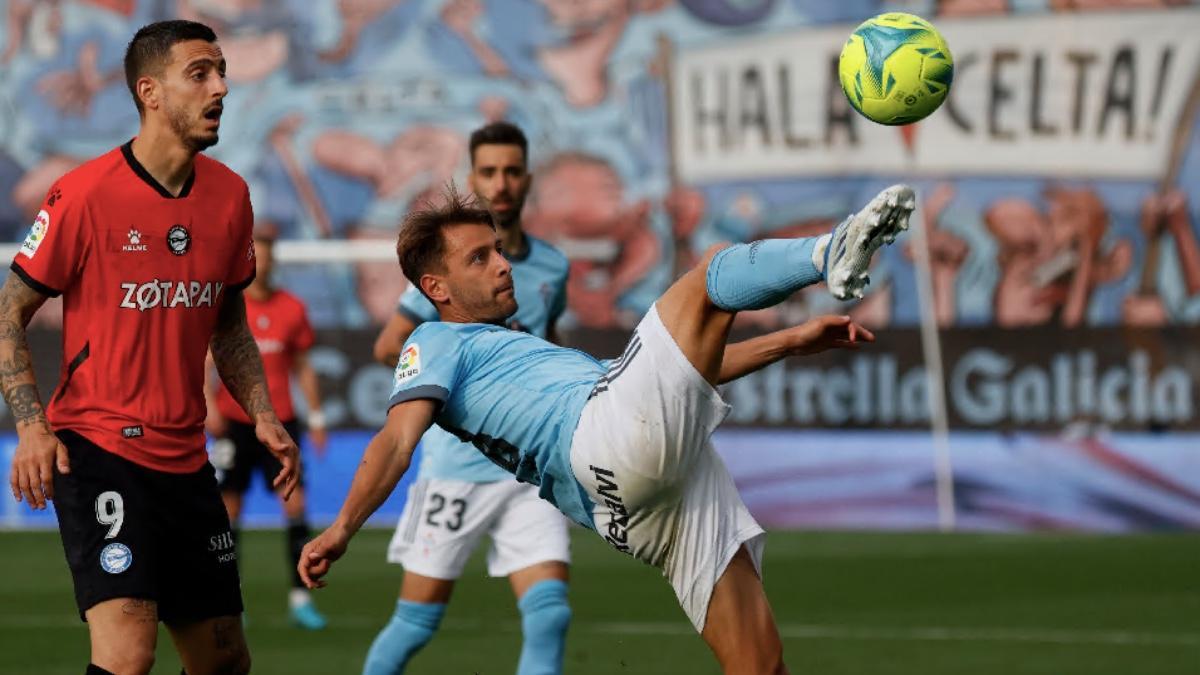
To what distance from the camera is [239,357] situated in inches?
257

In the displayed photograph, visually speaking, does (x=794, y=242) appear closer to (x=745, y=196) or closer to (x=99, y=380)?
(x=99, y=380)

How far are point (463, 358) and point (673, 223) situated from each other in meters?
12.2

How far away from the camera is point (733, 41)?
18.2 m

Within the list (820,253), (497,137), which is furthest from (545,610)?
(820,253)

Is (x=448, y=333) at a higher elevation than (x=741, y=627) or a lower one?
higher

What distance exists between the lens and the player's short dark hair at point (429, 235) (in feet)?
21.0

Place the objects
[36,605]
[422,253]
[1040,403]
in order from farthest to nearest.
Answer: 1. [1040,403]
2. [36,605]
3. [422,253]

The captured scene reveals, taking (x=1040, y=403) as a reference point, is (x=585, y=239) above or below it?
above

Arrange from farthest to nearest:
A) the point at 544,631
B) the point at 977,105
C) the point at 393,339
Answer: the point at 977,105 < the point at 393,339 < the point at 544,631

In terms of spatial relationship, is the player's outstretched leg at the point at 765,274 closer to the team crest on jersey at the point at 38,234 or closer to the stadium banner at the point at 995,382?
the team crest on jersey at the point at 38,234

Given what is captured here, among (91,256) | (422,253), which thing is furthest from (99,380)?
(422,253)

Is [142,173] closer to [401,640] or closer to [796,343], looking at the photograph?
[796,343]

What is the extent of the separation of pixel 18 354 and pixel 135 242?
46cm

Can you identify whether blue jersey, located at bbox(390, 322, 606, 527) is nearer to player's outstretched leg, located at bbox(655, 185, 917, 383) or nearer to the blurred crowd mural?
player's outstretched leg, located at bbox(655, 185, 917, 383)
